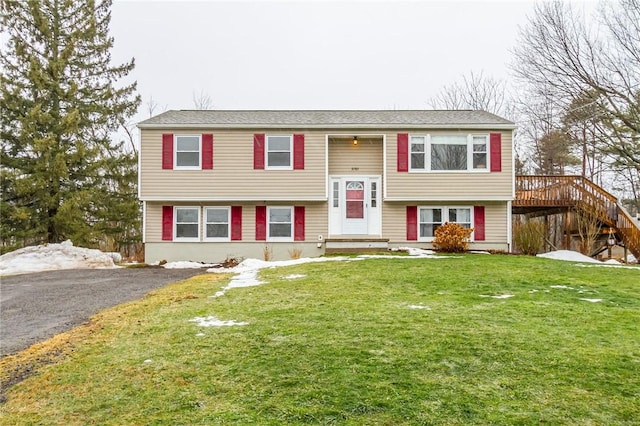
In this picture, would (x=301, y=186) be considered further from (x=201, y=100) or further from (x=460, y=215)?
(x=201, y=100)

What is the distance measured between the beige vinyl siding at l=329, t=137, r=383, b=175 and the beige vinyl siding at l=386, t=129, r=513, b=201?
72cm

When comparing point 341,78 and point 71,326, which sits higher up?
point 341,78

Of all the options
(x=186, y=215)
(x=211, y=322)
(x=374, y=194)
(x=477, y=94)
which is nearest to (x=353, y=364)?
(x=211, y=322)

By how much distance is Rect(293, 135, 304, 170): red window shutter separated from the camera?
47.7 feet

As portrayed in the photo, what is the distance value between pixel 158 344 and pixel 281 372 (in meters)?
1.76

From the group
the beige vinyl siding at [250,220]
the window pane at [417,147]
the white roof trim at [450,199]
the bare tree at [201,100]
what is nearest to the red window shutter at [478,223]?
the white roof trim at [450,199]

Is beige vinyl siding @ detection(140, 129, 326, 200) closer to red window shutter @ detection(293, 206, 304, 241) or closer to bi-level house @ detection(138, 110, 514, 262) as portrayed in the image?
bi-level house @ detection(138, 110, 514, 262)

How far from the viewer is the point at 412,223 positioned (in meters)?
14.7

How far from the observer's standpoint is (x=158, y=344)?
15.3 feet

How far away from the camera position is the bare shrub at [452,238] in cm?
1384

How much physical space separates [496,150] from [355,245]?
19.7ft

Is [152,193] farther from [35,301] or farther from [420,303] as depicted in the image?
[420,303]

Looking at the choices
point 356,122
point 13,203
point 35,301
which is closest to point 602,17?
point 356,122

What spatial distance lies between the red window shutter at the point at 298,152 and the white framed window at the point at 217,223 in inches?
115
